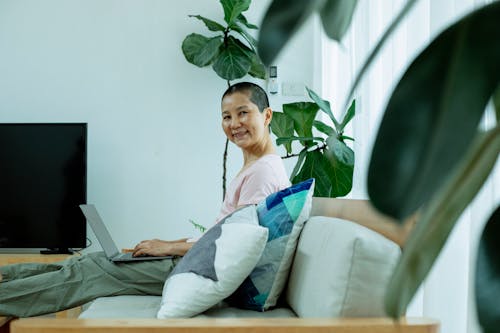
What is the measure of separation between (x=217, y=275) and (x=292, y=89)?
309cm

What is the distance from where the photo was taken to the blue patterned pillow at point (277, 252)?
2.13 metres

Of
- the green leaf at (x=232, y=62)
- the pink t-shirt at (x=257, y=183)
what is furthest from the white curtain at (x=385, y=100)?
the green leaf at (x=232, y=62)

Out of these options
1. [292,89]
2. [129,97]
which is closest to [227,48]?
[292,89]

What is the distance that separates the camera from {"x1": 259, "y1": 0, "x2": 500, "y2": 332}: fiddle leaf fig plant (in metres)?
0.30

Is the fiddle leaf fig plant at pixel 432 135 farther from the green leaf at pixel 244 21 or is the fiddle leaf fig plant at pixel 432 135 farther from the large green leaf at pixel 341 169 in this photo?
the green leaf at pixel 244 21

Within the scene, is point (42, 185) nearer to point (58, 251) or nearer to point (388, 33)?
point (58, 251)

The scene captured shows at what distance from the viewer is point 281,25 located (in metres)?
0.36

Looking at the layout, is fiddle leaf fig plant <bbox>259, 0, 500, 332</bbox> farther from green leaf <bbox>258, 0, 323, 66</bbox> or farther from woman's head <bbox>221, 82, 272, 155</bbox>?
woman's head <bbox>221, 82, 272, 155</bbox>

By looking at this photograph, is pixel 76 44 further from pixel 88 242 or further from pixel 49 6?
pixel 88 242

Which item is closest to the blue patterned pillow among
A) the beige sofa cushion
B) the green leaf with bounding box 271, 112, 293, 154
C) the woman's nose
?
the beige sofa cushion

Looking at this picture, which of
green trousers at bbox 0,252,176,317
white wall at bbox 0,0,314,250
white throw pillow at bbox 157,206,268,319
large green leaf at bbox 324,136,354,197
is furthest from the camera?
white wall at bbox 0,0,314,250

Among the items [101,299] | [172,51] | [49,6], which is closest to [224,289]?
[101,299]

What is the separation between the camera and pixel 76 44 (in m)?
4.86

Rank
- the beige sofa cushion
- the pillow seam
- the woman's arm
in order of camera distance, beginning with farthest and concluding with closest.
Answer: the beige sofa cushion → the woman's arm → the pillow seam
